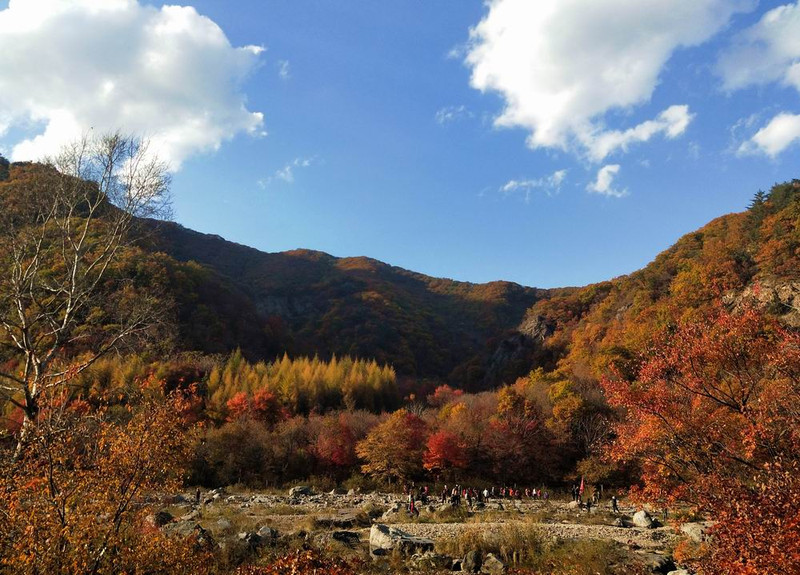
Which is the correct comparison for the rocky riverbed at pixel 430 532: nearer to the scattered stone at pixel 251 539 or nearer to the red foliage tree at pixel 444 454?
the scattered stone at pixel 251 539

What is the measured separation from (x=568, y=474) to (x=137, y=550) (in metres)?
40.0

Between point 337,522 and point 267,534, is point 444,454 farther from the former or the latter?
point 267,534

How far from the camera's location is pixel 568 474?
133ft

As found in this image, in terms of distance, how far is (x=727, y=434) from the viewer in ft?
44.9

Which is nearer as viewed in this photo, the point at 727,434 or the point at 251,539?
the point at 727,434

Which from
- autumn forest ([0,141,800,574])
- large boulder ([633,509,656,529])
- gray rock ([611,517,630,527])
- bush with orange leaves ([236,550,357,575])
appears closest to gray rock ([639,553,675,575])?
autumn forest ([0,141,800,574])

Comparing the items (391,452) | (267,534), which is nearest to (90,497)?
(267,534)

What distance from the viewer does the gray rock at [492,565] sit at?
48.5ft

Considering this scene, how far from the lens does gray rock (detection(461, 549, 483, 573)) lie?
15.0 m

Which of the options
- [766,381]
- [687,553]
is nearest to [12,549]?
[687,553]

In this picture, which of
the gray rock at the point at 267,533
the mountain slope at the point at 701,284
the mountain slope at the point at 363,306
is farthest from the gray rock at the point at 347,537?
the mountain slope at the point at 363,306

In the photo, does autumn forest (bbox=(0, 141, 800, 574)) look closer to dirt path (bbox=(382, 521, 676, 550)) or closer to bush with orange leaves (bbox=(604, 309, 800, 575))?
bush with orange leaves (bbox=(604, 309, 800, 575))

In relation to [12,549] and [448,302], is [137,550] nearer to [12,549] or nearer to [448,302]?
[12,549]

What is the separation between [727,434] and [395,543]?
38.0ft
